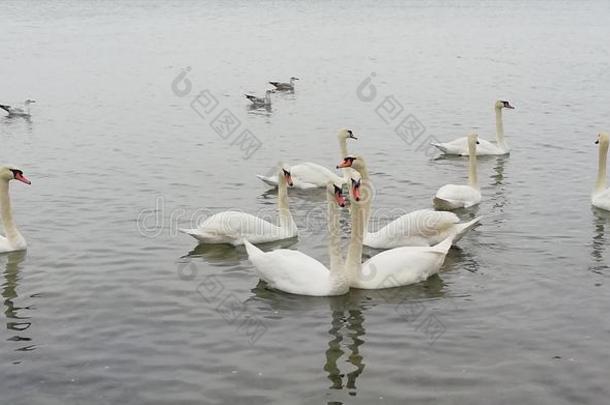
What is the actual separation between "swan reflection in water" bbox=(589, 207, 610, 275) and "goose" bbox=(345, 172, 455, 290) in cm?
227

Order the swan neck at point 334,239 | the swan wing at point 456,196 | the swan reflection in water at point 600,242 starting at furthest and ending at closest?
the swan wing at point 456,196 < the swan reflection in water at point 600,242 < the swan neck at point 334,239

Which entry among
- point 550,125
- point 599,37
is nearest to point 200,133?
point 550,125

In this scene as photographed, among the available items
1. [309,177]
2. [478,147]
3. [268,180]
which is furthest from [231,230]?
[478,147]

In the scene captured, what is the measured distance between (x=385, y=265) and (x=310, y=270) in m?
0.94

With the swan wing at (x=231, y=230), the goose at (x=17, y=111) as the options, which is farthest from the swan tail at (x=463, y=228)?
the goose at (x=17, y=111)

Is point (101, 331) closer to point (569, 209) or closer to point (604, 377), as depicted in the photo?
point (604, 377)

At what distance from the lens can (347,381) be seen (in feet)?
27.1

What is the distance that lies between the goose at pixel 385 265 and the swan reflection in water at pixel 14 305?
378 centimetres

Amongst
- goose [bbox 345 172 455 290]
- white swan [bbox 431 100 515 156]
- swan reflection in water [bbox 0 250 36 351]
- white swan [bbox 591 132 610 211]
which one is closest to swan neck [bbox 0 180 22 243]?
swan reflection in water [bbox 0 250 36 351]

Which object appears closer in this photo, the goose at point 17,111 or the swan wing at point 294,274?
the swan wing at point 294,274

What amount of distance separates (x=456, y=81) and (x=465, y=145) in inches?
482

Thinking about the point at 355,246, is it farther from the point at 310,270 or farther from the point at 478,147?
the point at 478,147

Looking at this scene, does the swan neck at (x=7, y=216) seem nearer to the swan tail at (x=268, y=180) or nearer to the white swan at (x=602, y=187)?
the swan tail at (x=268, y=180)

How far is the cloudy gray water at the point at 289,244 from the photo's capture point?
8.36 metres
